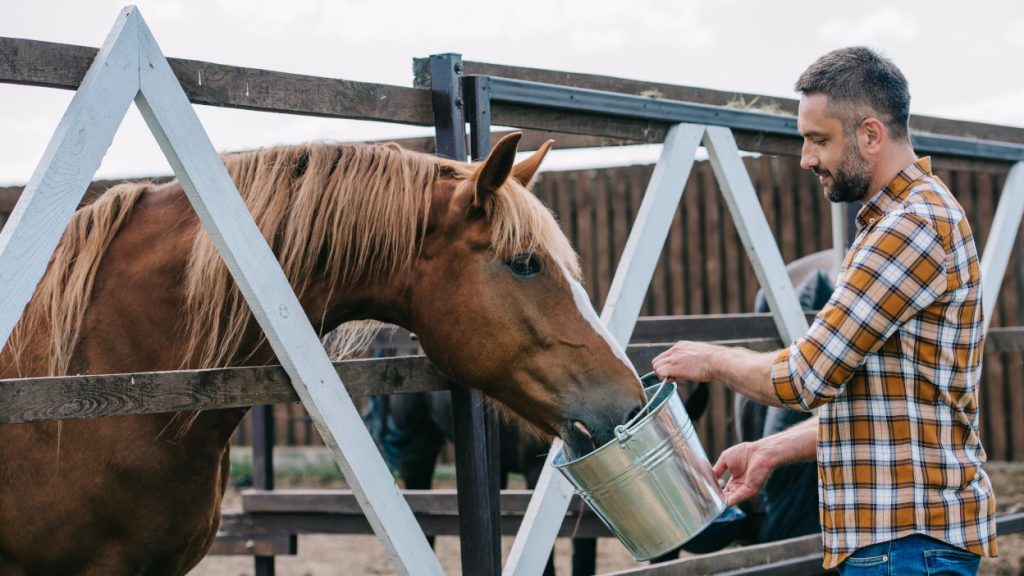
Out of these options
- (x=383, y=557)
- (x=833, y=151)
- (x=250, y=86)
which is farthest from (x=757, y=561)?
(x=383, y=557)

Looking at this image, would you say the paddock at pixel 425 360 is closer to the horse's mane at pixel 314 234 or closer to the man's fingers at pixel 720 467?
the horse's mane at pixel 314 234

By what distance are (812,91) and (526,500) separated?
2.98 m

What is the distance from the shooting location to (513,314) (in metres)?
2.49

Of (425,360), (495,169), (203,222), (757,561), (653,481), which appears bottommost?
(757,561)

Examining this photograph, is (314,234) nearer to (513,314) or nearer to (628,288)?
(513,314)

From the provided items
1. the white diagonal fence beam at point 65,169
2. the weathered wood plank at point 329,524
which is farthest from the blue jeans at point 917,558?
the weathered wood plank at point 329,524

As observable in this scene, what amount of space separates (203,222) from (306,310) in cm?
42

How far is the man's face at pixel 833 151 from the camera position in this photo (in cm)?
219

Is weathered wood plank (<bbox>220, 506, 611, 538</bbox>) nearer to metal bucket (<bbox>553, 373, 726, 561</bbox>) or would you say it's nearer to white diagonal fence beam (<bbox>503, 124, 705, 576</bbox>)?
white diagonal fence beam (<bbox>503, 124, 705, 576</bbox>)

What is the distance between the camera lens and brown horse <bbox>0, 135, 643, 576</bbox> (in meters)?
2.47

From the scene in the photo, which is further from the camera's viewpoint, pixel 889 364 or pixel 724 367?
pixel 724 367

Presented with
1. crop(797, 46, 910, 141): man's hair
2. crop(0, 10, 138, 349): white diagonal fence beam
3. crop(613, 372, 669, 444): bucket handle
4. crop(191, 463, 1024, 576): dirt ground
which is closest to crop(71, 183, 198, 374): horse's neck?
crop(0, 10, 138, 349): white diagonal fence beam

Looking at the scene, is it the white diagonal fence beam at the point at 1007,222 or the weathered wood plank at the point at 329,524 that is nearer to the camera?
the white diagonal fence beam at the point at 1007,222

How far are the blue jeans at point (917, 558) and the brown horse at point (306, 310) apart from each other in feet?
2.13
